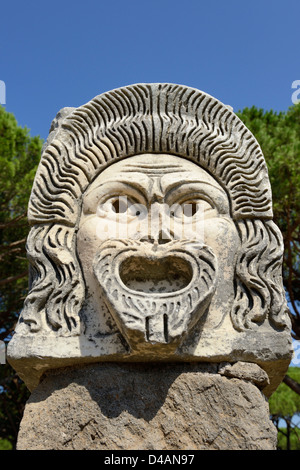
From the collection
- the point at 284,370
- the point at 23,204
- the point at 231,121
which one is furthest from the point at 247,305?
the point at 23,204

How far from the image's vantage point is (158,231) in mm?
2584

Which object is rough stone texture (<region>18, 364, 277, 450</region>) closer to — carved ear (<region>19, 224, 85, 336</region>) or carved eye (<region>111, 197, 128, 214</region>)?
carved ear (<region>19, 224, 85, 336</region>)

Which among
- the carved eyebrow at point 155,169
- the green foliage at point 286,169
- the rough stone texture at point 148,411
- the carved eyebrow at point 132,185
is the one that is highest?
the green foliage at point 286,169

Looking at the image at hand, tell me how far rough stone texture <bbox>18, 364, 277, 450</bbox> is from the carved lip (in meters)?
0.40

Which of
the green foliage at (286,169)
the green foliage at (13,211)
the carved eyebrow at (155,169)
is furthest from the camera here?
the green foliage at (13,211)

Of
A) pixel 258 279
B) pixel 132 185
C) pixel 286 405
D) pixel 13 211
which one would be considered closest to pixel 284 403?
pixel 286 405

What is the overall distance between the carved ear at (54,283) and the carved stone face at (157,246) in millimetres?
80

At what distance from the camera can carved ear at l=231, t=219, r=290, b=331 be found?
249 cm

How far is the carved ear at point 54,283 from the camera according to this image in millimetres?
2523

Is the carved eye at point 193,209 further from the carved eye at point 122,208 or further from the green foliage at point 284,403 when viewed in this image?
the green foliage at point 284,403

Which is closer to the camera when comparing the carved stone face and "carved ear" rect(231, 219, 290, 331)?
the carved stone face

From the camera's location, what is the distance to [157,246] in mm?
2543

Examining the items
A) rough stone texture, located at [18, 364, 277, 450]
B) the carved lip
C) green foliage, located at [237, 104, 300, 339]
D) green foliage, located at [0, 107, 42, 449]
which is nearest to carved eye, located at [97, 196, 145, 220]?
the carved lip

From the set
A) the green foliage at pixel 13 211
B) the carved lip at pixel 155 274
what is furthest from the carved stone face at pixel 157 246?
the green foliage at pixel 13 211
